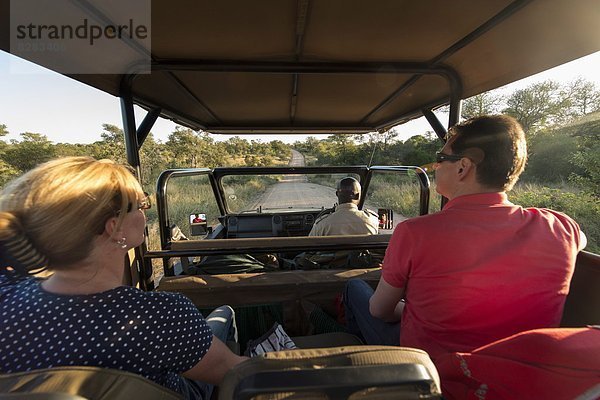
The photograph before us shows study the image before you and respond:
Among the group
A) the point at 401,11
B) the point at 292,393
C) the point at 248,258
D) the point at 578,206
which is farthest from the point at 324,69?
the point at 578,206

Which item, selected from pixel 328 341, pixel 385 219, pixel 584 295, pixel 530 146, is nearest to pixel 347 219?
pixel 385 219

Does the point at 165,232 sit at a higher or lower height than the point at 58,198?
lower

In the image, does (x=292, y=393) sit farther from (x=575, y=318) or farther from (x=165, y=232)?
(x=165, y=232)

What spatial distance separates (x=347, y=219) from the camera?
271 centimetres

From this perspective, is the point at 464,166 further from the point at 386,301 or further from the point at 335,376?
the point at 335,376

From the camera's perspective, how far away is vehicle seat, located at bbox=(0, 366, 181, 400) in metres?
0.57

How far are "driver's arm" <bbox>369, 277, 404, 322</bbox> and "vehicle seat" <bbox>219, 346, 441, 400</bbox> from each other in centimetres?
72

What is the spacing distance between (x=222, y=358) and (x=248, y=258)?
1.56 m

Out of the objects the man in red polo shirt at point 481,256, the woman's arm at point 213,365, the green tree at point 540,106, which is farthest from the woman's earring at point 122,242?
the green tree at point 540,106

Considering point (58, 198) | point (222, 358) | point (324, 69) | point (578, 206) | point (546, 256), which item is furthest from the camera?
point (578, 206)

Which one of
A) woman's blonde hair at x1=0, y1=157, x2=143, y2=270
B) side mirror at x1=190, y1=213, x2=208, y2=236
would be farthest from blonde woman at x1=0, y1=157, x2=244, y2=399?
side mirror at x1=190, y1=213, x2=208, y2=236

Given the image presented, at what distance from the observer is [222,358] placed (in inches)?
38.6

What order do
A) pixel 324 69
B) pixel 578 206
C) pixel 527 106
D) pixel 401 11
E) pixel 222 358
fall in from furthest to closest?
pixel 527 106 < pixel 578 206 < pixel 324 69 < pixel 401 11 < pixel 222 358

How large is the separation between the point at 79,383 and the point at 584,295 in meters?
1.84
